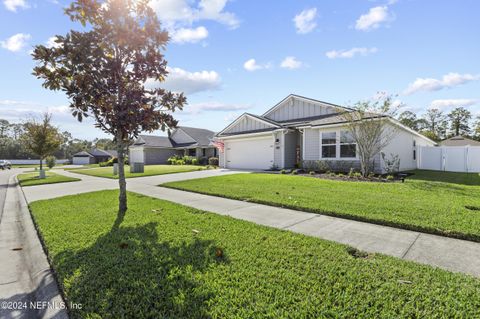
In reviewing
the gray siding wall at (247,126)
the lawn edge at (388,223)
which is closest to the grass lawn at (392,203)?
the lawn edge at (388,223)


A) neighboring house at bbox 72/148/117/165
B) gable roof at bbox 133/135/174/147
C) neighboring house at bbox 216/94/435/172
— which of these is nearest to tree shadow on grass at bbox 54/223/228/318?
neighboring house at bbox 216/94/435/172

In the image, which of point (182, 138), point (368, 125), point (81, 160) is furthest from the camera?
point (81, 160)

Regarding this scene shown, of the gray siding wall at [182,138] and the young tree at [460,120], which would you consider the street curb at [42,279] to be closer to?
the gray siding wall at [182,138]

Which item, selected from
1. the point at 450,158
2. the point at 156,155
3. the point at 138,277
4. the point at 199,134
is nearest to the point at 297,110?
the point at 450,158

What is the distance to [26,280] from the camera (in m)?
3.20

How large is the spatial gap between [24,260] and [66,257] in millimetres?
1018

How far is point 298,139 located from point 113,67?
14.9 metres

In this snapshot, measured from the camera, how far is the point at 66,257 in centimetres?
347

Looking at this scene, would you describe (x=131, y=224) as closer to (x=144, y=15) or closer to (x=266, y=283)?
(x=266, y=283)

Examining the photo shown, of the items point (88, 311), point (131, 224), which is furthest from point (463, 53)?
point (88, 311)

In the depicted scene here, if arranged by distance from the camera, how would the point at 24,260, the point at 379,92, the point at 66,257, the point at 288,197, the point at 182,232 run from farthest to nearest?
1. the point at 379,92
2. the point at 288,197
3. the point at 182,232
4. the point at 24,260
5. the point at 66,257

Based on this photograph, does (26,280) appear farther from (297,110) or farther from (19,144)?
(19,144)

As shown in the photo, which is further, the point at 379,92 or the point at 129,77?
the point at 379,92

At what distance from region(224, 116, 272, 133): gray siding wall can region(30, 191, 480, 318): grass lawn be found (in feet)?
50.0
